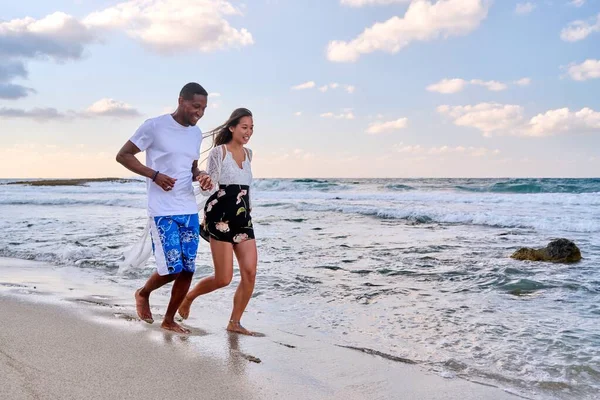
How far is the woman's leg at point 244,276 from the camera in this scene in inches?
170

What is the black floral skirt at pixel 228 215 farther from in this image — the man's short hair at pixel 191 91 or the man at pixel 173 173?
the man's short hair at pixel 191 91

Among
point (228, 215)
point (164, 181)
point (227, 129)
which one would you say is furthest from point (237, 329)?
point (227, 129)

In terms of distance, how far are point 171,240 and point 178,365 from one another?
40.8 inches

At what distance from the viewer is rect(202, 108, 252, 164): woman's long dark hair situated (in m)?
4.35

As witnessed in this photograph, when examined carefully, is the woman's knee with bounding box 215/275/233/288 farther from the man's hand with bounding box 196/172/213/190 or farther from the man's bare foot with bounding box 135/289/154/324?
the man's hand with bounding box 196/172/213/190

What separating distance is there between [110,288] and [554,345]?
15.1ft

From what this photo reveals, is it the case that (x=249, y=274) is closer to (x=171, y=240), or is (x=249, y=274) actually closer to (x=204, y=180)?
(x=171, y=240)

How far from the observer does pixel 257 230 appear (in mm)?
13039

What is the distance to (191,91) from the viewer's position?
3.98 meters

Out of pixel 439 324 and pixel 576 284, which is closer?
pixel 439 324

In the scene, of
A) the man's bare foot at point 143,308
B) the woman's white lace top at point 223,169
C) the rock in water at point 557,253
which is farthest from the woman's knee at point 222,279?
the rock in water at point 557,253

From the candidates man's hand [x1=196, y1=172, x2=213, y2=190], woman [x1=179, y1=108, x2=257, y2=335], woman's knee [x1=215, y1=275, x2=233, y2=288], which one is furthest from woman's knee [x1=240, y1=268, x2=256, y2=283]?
man's hand [x1=196, y1=172, x2=213, y2=190]

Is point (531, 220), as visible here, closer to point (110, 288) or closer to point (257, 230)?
point (257, 230)

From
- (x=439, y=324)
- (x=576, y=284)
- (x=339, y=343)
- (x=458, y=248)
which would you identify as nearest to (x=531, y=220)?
(x=458, y=248)
